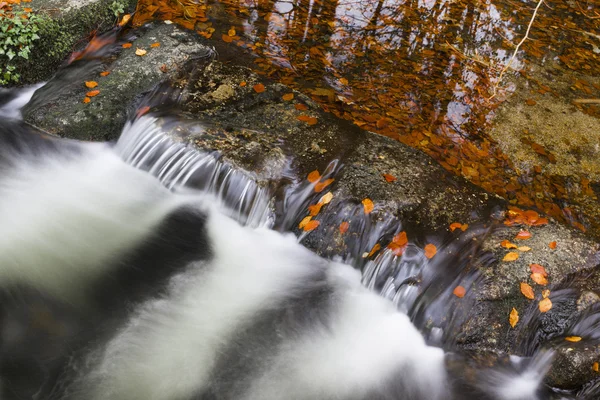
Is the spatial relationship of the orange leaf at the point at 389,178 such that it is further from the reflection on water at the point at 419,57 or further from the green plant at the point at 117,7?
the green plant at the point at 117,7

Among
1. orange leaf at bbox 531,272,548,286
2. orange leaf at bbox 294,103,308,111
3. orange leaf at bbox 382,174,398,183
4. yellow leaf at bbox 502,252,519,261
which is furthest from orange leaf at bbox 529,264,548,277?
orange leaf at bbox 294,103,308,111

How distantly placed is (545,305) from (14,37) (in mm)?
6216

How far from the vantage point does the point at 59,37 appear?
6078mm

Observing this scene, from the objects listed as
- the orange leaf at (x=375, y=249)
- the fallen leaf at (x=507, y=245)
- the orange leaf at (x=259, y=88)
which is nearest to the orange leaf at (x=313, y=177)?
the orange leaf at (x=375, y=249)

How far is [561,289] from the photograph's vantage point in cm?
420

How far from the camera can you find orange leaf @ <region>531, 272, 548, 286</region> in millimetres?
4207

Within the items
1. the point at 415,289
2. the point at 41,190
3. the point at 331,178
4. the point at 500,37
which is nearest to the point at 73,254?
the point at 41,190

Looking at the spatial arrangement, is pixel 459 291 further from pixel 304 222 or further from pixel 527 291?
pixel 304 222

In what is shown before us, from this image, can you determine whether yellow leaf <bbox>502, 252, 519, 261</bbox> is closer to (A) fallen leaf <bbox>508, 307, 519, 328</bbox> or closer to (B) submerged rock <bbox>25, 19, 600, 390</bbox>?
(B) submerged rock <bbox>25, 19, 600, 390</bbox>

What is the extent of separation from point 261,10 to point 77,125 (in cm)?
371

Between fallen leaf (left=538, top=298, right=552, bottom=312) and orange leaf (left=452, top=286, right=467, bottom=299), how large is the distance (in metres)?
0.62

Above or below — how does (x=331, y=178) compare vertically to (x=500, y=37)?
below

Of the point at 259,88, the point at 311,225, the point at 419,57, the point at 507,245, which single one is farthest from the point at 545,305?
the point at 419,57

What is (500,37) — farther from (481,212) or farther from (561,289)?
(561,289)
